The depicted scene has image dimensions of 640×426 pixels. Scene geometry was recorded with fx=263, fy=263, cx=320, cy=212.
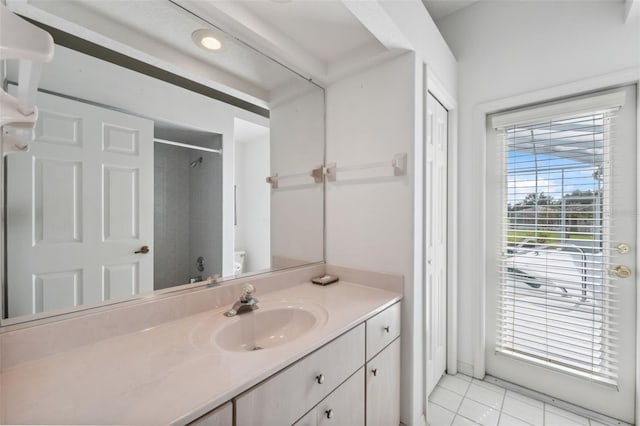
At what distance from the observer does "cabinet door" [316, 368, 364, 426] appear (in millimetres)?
900

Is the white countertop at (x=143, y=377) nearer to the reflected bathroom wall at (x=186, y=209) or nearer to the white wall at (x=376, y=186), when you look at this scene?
the reflected bathroom wall at (x=186, y=209)

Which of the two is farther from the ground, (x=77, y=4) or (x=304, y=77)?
(x=304, y=77)

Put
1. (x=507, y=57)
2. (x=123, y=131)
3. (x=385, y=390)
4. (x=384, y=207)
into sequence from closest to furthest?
(x=123, y=131), (x=385, y=390), (x=384, y=207), (x=507, y=57)

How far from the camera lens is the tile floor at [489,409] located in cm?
150

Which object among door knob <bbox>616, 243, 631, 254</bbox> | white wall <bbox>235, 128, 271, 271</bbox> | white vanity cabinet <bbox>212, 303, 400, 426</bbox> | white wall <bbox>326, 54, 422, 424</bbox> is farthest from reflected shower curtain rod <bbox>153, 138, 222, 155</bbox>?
door knob <bbox>616, 243, 631, 254</bbox>

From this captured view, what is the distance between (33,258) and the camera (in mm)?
797

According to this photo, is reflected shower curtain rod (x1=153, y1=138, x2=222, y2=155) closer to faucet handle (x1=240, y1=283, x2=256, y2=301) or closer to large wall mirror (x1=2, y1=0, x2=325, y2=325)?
large wall mirror (x1=2, y1=0, x2=325, y2=325)

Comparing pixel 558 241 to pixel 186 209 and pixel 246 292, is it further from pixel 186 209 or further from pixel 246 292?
pixel 186 209

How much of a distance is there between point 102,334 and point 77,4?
1102 millimetres

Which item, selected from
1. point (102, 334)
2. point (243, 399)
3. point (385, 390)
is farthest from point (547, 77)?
point (102, 334)

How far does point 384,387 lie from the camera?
1.21 m

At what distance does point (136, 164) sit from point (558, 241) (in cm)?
229

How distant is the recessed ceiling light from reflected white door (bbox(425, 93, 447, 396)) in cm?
120

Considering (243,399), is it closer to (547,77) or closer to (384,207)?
(384,207)
